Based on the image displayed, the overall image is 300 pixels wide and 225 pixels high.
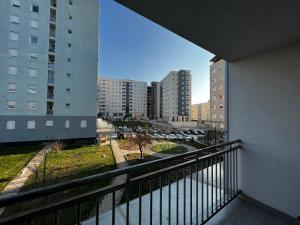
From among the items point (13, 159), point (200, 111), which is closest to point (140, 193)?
point (13, 159)

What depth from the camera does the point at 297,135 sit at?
1.88m

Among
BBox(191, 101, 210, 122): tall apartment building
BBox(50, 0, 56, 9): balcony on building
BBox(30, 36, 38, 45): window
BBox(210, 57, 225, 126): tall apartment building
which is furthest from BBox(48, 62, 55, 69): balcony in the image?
BBox(191, 101, 210, 122): tall apartment building

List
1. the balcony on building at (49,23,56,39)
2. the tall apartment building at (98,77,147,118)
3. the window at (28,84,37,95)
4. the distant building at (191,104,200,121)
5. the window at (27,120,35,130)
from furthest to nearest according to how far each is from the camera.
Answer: the tall apartment building at (98,77,147,118)
the distant building at (191,104,200,121)
the balcony on building at (49,23,56,39)
the window at (28,84,37,95)
the window at (27,120,35,130)

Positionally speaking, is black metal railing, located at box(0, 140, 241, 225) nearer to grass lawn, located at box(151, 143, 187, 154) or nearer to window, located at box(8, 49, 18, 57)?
grass lawn, located at box(151, 143, 187, 154)

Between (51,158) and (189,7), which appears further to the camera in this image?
(51,158)

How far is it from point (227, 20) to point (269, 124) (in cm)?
146

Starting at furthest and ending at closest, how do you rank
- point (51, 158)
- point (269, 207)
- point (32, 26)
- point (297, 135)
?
point (32, 26) < point (51, 158) < point (269, 207) < point (297, 135)

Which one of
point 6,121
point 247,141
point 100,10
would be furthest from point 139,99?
point 247,141

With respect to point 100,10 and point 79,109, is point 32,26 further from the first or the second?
point 79,109

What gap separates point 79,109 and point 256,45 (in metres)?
14.5

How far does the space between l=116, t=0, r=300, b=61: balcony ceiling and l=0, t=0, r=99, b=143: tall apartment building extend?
14.2 meters

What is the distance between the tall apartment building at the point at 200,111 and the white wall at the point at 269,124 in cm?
3631

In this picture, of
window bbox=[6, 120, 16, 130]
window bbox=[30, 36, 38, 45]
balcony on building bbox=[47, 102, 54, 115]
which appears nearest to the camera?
window bbox=[6, 120, 16, 130]

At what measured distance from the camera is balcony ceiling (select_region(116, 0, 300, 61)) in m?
1.24
